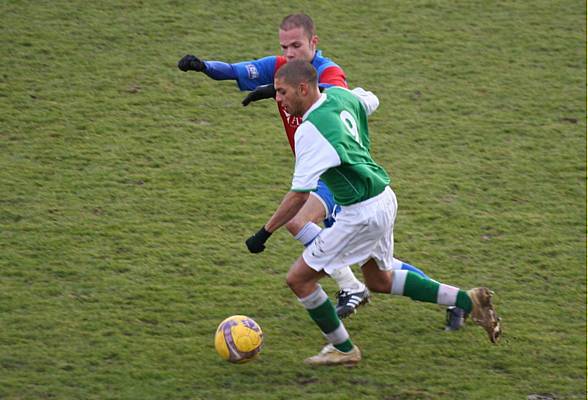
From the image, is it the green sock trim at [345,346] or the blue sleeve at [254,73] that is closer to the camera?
the green sock trim at [345,346]

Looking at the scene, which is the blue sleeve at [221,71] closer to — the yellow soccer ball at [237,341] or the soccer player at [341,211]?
the soccer player at [341,211]

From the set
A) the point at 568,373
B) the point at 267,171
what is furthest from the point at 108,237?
the point at 568,373

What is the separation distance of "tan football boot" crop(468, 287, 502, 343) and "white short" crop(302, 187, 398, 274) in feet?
2.49

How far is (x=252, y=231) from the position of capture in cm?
734

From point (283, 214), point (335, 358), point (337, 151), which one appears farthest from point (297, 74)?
point (335, 358)

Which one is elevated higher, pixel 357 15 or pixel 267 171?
pixel 357 15

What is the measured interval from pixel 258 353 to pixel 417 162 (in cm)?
331

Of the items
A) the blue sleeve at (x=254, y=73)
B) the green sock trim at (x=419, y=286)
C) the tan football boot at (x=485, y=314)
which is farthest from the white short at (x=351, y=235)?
the blue sleeve at (x=254, y=73)

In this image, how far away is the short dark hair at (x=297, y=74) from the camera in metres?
5.29

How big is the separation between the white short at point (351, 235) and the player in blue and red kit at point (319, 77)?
0.54 metres

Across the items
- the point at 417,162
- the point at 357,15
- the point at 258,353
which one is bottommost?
the point at 258,353

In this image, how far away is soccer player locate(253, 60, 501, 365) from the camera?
205 inches

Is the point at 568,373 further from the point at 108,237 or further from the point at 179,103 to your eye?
the point at 179,103

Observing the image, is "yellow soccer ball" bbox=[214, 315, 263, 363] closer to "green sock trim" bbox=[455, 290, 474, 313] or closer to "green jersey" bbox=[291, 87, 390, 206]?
"green jersey" bbox=[291, 87, 390, 206]
